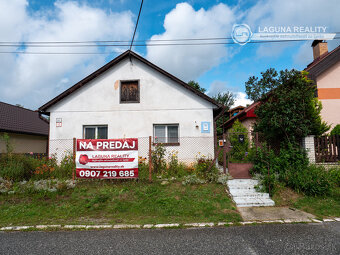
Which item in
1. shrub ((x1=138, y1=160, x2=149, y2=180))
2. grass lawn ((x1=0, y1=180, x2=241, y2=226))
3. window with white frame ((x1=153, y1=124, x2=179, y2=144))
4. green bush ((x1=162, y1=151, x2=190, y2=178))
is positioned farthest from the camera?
window with white frame ((x1=153, y1=124, x2=179, y2=144))

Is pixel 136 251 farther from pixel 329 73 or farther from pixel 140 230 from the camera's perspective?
pixel 329 73

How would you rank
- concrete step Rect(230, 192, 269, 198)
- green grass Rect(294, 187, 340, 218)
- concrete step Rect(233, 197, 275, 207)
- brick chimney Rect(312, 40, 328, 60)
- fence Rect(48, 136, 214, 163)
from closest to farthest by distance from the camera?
green grass Rect(294, 187, 340, 218), concrete step Rect(233, 197, 275, 207), concrete step Rect(230, 192, 269, 198), fence Rect(48, 136, 214, 163), brick chimney Rect(312, 40, 328, 60)

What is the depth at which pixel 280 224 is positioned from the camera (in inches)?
182

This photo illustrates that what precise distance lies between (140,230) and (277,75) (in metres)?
7.27

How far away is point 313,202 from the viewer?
584 centimetres

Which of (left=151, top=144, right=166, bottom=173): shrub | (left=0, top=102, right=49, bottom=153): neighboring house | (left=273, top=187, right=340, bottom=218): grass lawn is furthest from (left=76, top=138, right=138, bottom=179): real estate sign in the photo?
(left=0, top=102, right=49, bottom=153): neighboring house

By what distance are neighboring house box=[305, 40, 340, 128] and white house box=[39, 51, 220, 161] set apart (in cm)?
579

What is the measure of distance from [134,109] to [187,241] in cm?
721

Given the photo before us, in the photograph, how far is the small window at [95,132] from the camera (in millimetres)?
10148

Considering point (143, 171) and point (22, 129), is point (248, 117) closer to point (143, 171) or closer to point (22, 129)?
point (143, 171)

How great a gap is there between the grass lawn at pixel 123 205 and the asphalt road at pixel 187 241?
23.9 inches

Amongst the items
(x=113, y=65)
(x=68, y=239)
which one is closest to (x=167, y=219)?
(x=68, y=239)

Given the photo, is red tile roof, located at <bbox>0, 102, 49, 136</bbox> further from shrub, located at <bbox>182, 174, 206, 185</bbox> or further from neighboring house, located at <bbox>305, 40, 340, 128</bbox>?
neighboring house, located at <bbox>305, 40, 340, 128</bbox>

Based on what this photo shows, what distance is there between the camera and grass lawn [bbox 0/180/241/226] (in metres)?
4.98
